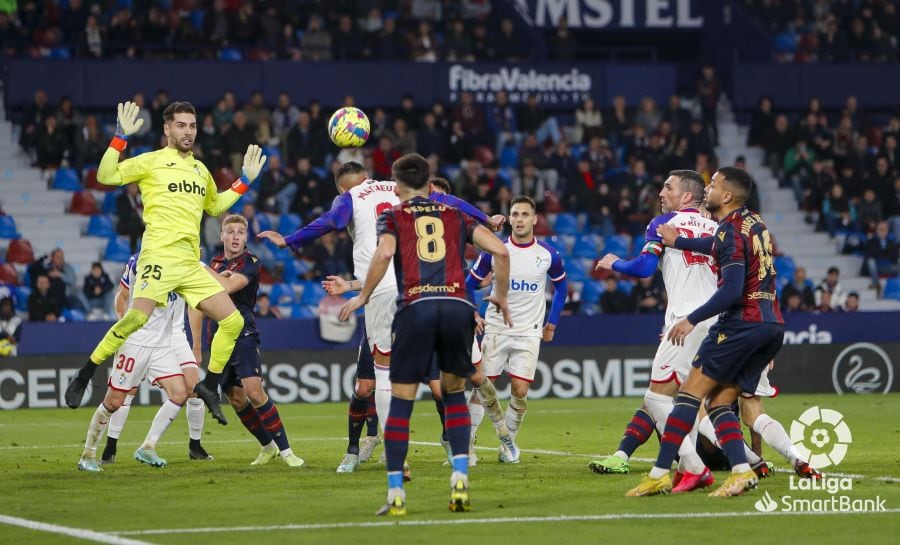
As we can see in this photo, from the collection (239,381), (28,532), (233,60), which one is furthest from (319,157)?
(28,532)

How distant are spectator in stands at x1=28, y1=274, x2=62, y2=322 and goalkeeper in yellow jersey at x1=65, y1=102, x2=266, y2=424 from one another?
454 inches

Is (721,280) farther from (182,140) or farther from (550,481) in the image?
(182,140)

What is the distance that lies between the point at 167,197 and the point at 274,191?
14613mm

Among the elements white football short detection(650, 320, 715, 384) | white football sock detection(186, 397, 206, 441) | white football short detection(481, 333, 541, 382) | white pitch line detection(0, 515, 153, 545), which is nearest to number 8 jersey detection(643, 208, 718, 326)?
white football short detection(650, 320, 715, 384)

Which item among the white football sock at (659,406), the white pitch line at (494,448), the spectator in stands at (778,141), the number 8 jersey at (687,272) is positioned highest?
the spectator in stands at (778,141)

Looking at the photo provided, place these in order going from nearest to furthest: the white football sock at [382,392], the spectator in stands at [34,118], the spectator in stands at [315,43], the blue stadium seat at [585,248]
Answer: the white football sock at [382,392] → the spectator in stands at [34,118] → the blue stadium seat at [585,248] → the spectator in stands at [315,43]

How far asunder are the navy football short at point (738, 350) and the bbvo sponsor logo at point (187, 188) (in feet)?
15.8

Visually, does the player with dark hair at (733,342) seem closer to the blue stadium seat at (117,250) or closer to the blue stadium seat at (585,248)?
the blue stadium seat at (117,250)

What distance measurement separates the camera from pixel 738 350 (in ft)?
33.7

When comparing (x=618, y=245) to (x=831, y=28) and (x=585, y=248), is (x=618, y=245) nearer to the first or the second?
(x=585, y=248)

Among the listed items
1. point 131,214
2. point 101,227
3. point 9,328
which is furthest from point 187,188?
point 101,227

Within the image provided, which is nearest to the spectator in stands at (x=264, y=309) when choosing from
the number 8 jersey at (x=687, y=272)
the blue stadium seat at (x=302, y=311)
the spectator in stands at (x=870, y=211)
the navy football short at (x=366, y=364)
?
the blue stadium seat at (x=302, y=311)

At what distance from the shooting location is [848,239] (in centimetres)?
2989

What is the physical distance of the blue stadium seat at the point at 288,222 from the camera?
26.9 metres
